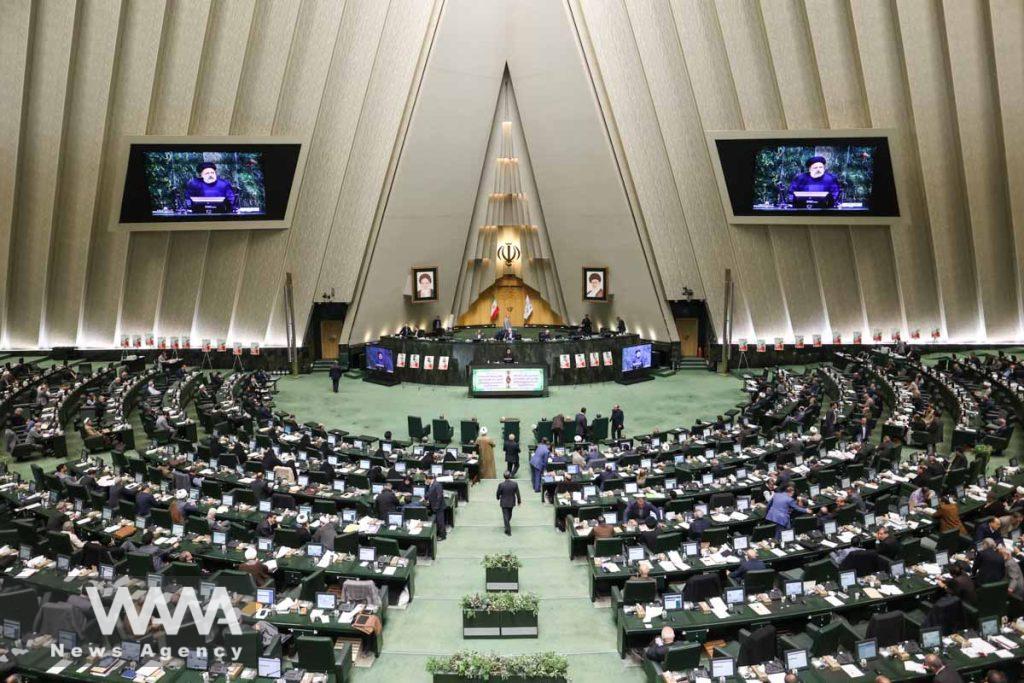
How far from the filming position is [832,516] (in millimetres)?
12406

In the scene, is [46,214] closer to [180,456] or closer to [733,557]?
[180,456]

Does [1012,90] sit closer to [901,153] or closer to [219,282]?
[901,153]

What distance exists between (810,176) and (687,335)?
370 inches

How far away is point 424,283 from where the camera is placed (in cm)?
3447

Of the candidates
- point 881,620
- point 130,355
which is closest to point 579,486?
point 881,620

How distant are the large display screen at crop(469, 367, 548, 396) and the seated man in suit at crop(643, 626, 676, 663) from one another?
1848 cm

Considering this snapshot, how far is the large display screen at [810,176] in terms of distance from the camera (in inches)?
1093

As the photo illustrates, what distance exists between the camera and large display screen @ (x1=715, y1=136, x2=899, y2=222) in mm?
27766

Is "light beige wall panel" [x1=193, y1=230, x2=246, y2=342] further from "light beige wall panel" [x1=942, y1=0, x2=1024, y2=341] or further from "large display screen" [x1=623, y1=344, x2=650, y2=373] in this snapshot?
"light beige wall panel" [x1=942, y1=0, x2=1024, y2=341]

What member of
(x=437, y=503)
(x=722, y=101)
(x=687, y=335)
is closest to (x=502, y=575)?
(x=437, y=503)

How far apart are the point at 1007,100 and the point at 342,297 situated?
85.9 feet

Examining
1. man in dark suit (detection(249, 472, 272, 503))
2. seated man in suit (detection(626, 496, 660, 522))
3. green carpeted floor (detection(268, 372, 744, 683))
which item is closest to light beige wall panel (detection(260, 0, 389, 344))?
green carpeted floor (detection(268, 372, 744, 683))

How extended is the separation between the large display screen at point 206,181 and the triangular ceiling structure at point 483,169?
168 inches

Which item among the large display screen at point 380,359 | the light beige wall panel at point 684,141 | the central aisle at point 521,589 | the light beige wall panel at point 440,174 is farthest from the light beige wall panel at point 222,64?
the central aisle at point 521,589
